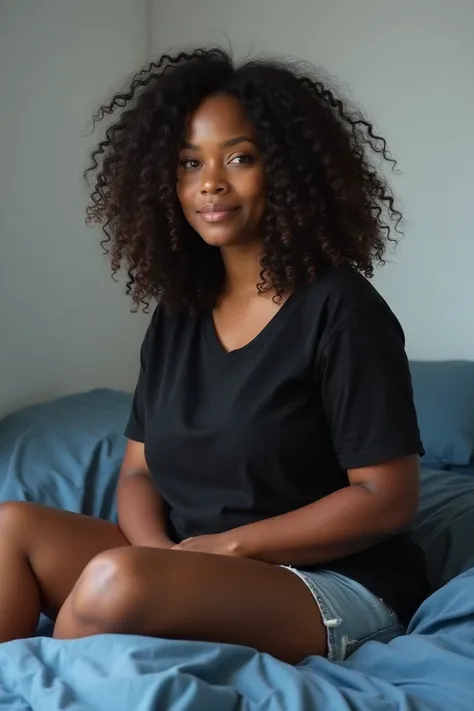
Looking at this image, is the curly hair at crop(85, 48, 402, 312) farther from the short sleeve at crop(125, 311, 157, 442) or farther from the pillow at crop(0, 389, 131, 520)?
the pillow at crop(0, 389, 131, 520)

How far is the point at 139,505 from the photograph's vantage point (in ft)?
4.27

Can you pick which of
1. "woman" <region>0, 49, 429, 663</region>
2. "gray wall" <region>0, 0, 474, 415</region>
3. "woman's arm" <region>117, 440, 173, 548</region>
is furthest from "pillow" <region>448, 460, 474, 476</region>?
"woman's arm" <region>117, 440, 173, 548</region>

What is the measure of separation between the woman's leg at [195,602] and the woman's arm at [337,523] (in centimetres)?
6

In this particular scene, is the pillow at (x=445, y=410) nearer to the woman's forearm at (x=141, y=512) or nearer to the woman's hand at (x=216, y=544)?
the woman's forearm at (x=141, y=512)

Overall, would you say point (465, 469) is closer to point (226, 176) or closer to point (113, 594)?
point (226, 176)

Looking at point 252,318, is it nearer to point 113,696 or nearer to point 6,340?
point 113,696

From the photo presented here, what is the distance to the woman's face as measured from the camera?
121cm

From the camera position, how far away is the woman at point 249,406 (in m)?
1.01

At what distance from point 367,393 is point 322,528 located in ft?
0.59

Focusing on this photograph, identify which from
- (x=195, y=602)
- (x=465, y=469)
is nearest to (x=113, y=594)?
(x=195, y=602)

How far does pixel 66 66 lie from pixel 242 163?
50.4 inches

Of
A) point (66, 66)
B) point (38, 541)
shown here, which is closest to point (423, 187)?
point (66, 66)

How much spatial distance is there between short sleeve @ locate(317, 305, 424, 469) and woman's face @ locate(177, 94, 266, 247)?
0.22 meters

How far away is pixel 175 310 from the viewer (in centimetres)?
134
